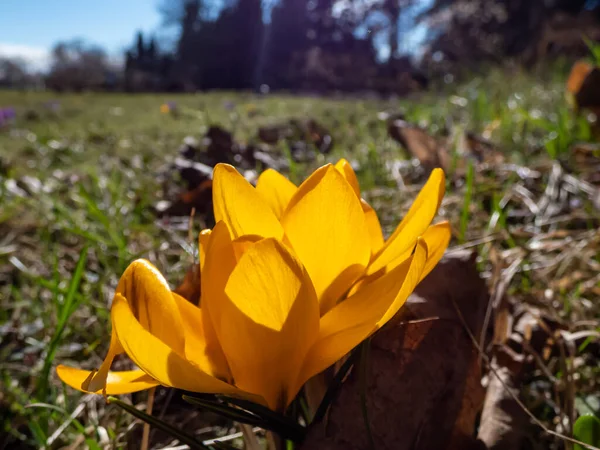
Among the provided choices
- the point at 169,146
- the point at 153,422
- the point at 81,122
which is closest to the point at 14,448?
the point at 153,422

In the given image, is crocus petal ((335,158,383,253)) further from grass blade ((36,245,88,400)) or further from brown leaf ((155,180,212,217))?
brown leaf ((155,180,212,217))

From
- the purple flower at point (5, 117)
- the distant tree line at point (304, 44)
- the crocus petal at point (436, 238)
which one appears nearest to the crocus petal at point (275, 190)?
the crocus petal at point (436, 238)

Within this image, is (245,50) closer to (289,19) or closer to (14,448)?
(289,19)

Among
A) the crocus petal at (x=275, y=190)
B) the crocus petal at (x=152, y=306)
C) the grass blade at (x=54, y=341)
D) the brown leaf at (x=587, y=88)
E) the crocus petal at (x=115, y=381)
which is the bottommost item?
the grass blade at (x=54, y=341)

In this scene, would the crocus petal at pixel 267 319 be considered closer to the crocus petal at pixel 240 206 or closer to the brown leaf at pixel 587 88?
the crocus petal at pixel 240 206

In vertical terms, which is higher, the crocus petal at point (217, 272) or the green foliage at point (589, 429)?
the crocus petal at point (217, 272)

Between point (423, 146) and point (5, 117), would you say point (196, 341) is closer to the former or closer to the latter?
point (423, 146)
